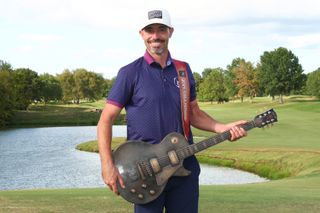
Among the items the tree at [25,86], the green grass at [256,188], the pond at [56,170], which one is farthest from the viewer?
the tree at [25,86]

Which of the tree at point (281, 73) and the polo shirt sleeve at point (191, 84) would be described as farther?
the tree at point (281, 73)

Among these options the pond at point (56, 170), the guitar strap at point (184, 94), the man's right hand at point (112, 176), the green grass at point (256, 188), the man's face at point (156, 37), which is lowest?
the pond at point (56, 170)

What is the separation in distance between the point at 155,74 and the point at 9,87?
91463 mm

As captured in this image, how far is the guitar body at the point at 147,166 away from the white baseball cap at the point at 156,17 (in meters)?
1.00

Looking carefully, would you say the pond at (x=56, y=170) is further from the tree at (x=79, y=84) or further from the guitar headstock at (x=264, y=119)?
the tree at (x=79, y=84)

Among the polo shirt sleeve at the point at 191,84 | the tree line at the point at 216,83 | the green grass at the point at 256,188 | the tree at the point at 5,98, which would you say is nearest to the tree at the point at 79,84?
the tree line at the point at 216,83

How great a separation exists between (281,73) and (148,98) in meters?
108

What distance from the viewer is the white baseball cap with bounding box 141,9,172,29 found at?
178 inches

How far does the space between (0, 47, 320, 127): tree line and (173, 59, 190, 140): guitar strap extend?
8250 cm

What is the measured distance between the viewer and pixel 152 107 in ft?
14.9

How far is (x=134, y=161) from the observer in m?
4.56

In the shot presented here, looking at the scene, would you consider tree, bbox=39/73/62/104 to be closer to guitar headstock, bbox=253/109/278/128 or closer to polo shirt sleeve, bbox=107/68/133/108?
polo shirt sleeve, bbox=107/68/133/108

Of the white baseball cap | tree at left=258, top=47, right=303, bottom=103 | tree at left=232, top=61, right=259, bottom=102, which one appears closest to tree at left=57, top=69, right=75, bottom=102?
tree at left=232, top=61, right=259, bottom=102

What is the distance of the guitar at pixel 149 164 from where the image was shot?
179 inches
